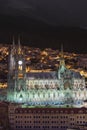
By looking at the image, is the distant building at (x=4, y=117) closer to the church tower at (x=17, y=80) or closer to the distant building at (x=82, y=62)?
the church tower at (x=17, y=80)

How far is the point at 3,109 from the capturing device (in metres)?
34.9

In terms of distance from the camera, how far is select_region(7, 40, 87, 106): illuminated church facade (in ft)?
135

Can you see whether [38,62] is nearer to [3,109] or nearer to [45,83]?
[45,83]

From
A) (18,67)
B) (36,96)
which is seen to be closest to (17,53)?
(18,67)

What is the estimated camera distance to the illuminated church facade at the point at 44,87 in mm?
41125

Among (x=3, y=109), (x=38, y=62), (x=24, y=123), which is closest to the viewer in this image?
(x=24, y=123)

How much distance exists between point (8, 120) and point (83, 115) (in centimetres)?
411

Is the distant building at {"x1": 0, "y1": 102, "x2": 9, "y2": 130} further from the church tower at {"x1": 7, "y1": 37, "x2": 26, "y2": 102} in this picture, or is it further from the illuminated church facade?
the church tower at {"x1": 7, "y1": 37, "x2": 26, "y2": 102}

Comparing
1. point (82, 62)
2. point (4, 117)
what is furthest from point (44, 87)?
point (82, 62)

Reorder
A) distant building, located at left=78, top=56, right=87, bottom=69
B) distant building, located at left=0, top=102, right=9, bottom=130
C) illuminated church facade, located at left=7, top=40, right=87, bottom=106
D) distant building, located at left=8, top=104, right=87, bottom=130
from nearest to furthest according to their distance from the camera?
distant building, located at left=0, top=102, right=9, bottom=130
distant building, located at left=8, top=104, right=87, bottom=130
illuminated church facade, located at left=7, top=40, right=87, bottom=106
distant building, located at left=78, top=56, right=87, bottom=69

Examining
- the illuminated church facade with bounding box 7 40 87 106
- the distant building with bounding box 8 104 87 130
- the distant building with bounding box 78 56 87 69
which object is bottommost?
the distant building with bounding box 8 104 87 130

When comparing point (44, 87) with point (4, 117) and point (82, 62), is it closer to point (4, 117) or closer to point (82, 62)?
point (4, 117)

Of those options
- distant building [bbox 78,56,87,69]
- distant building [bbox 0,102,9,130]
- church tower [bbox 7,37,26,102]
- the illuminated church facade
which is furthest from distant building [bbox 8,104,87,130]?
distant building [bbox 78,56,87,69]

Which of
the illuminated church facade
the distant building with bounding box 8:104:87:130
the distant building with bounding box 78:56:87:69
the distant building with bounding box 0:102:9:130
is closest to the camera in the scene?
the distant building with bounding box 0:102:9:130
